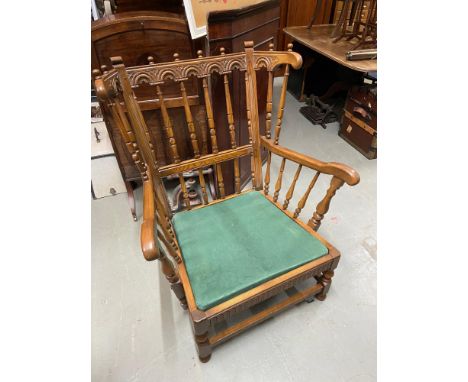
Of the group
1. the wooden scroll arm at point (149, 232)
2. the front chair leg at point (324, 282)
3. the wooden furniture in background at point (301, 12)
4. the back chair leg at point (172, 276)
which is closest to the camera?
the wooden scroll arm at point (149, 232)

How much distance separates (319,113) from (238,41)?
181 cm

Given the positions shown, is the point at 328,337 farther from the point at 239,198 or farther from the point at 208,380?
the point at 239,198

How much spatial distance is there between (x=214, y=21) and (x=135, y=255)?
136 centimetres

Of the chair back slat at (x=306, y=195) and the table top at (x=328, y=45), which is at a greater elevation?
the table top at (x=328, y=45)

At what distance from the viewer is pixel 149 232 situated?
2.25 feet

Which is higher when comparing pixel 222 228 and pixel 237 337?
pixel 222 228

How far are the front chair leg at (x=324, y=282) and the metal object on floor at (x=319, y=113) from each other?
2.00 meters

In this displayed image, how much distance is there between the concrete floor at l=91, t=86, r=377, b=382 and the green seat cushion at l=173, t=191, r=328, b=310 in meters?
0.47

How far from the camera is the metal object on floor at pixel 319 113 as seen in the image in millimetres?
2836

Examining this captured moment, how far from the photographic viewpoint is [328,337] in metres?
1.21

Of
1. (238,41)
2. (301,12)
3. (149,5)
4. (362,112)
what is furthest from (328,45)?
(149,5)

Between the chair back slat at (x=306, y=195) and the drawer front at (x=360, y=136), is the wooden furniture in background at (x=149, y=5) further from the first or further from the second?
the drawer front at (x=360, y=136)

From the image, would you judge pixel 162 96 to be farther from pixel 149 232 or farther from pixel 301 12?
pixel 301 12

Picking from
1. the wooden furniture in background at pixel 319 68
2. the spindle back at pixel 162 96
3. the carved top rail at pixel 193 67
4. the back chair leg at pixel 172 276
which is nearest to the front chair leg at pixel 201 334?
the back chair leg at pixel 172 276
